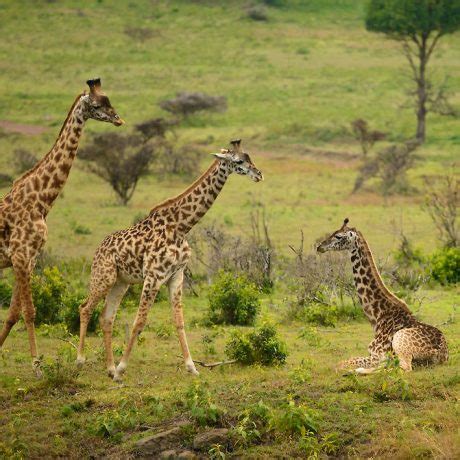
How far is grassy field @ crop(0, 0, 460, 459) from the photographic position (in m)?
9.27

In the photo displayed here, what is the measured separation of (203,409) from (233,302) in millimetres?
4932

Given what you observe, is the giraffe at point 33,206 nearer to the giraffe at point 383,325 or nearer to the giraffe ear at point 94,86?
the giraffe ear at point 94,86

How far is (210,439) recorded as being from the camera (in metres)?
8.91

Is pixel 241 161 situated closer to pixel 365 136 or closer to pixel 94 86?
pixel 94 86

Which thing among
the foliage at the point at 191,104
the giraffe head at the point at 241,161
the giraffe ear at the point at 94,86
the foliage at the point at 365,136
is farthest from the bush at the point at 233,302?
the foliage at the point at 191,104

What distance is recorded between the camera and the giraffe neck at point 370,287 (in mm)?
11133

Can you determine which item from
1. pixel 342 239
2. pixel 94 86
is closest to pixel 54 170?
pixel 94 86

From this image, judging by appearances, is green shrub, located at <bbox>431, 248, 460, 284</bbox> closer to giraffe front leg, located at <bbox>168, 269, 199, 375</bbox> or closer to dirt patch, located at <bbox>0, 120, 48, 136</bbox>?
giraffe front leg, located at <bbox>168, 269, 199, 375</bbox>

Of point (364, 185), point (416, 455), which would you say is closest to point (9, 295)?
point (416, 455)

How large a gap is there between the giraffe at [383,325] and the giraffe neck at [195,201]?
140cm

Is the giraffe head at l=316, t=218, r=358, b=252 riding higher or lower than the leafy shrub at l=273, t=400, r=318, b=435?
higher

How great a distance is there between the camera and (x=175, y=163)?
3080 cm

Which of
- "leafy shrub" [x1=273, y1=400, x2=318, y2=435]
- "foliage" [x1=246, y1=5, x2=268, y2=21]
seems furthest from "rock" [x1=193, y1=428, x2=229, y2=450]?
"foliage" [x1=246, y1=5, x2=268, y2=21]

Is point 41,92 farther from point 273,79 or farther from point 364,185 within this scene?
point 364,185
